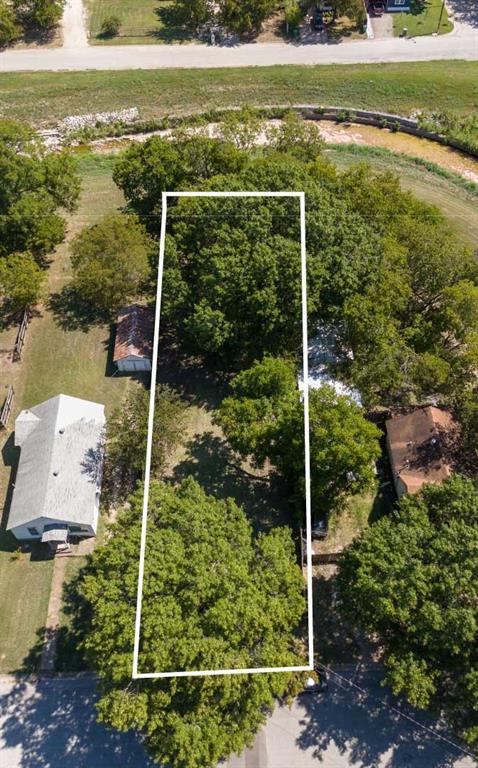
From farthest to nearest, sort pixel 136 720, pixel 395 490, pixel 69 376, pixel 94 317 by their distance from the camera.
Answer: pixel 94 317
pixel 69 376
pixel 395 490
pixel 136 720

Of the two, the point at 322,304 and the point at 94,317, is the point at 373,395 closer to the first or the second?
the point at 322,304

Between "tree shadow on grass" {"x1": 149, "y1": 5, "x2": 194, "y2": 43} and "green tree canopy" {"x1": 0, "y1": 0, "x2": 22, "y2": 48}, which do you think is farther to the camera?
"tree shadow on grass" {"x1": 149, "y1": 5, "x2": 194, "y2": 43}

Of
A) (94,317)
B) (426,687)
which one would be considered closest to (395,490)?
(426,687)

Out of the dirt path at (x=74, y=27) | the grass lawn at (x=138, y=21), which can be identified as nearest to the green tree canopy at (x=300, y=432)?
the grass lawn at (x=138, y=21)

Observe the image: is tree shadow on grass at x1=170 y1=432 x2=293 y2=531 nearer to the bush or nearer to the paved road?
the paved road

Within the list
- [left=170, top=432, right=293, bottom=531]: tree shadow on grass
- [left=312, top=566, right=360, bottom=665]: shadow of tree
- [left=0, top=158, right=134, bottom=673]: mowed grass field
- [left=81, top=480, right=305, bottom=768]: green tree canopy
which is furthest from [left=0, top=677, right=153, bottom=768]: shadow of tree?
[left=170, top=432, right=293, bottom=531]: tree shadow on grass

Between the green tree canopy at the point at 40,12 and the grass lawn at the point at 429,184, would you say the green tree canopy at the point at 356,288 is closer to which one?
the grass lawn at the point at 429,184

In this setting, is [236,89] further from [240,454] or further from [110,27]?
[240,454]
